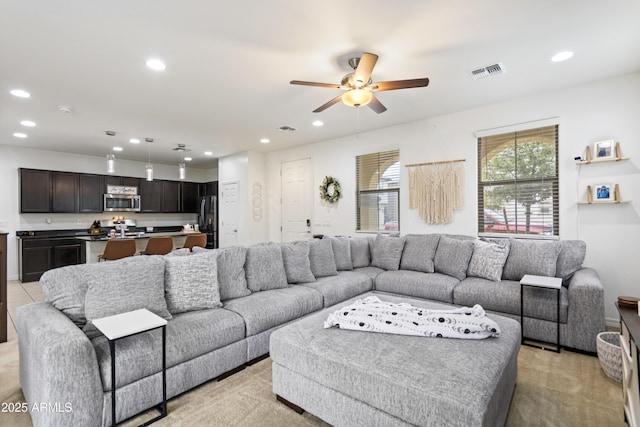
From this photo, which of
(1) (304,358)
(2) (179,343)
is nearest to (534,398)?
(1) (304,358)

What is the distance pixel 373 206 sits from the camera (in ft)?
17.8

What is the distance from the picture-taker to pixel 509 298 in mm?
3043

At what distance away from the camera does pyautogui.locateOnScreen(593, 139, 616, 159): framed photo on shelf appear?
335 centimetres

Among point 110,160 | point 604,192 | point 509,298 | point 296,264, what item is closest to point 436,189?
point 604,192

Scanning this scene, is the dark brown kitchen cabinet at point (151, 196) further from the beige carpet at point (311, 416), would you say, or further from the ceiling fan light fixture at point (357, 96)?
the ceiling fan light fixture at point (357, 96)

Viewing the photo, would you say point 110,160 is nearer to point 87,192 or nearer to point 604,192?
point 87,192

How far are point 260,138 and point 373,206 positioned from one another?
7.97ft

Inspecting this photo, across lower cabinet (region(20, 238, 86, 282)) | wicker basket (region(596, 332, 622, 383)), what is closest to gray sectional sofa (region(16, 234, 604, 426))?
wicker basket (region(596, 332, 622, 383))

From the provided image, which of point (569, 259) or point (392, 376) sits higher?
point (569, 259)

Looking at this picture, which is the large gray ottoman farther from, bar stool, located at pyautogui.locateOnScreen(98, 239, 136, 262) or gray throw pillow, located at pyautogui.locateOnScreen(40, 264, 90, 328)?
bar stool, located at pyautogui.locateOnScreen(98, 239, 136, 262)

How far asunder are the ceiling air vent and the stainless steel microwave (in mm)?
7562

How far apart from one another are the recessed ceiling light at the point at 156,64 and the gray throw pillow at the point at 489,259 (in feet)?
12.7

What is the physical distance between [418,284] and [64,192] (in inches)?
289

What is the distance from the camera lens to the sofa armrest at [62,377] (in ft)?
5.11
